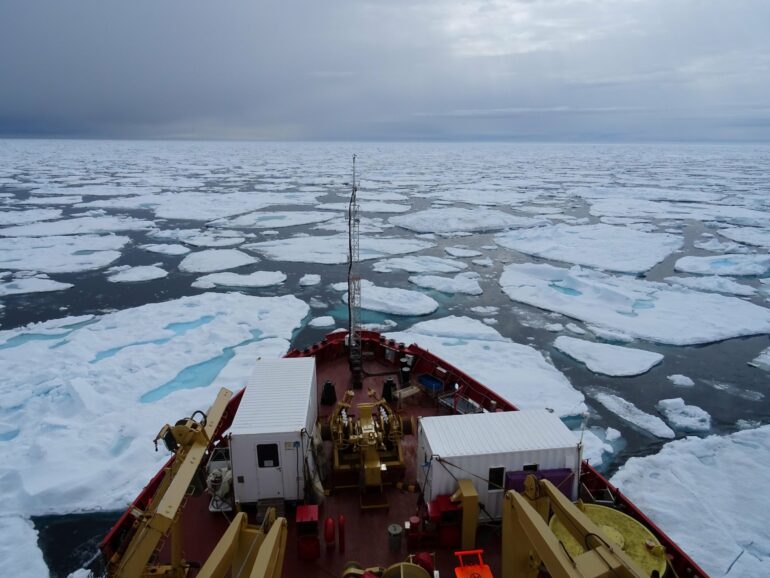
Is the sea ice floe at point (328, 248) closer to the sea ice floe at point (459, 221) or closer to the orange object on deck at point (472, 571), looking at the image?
the sea ice floe at point (459, 221)

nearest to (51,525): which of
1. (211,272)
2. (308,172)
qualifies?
(211,272)

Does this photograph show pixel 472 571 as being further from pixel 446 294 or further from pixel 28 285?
pixel 28 285

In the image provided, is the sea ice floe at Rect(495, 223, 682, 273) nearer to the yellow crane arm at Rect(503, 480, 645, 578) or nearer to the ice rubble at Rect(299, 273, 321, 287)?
the ice rubble at Rect(299, 273, 321, 287)

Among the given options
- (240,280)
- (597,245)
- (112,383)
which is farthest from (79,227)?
(597,245)

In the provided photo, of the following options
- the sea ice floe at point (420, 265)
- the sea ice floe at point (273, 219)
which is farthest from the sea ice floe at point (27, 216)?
the sea ice floe at point (420, 265)

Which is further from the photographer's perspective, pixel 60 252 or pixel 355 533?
pixel 60 252
